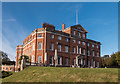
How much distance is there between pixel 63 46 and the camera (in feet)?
115

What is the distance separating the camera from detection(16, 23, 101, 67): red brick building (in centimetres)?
3191

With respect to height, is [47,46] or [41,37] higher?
[41,37]

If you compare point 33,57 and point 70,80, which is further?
point 33,57

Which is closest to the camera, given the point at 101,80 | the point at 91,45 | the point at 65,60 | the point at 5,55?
the point at 101,80

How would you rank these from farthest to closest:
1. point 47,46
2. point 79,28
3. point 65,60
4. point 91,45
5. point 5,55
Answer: point 5,55 < point 91,45 < point 79,28 < point 65,60 < point 47,46

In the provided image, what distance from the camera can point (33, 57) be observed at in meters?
33.2

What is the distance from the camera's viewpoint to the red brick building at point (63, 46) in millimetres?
31906

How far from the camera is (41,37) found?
106ft

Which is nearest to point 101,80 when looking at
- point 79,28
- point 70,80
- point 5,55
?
point 70,80

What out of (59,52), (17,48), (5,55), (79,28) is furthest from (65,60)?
(5,55)

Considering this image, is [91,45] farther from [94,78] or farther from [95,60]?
[94,78]

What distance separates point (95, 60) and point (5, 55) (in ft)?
175

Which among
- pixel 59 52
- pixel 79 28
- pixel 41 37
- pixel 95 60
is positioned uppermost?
pixel 79 28

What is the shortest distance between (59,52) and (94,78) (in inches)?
854
